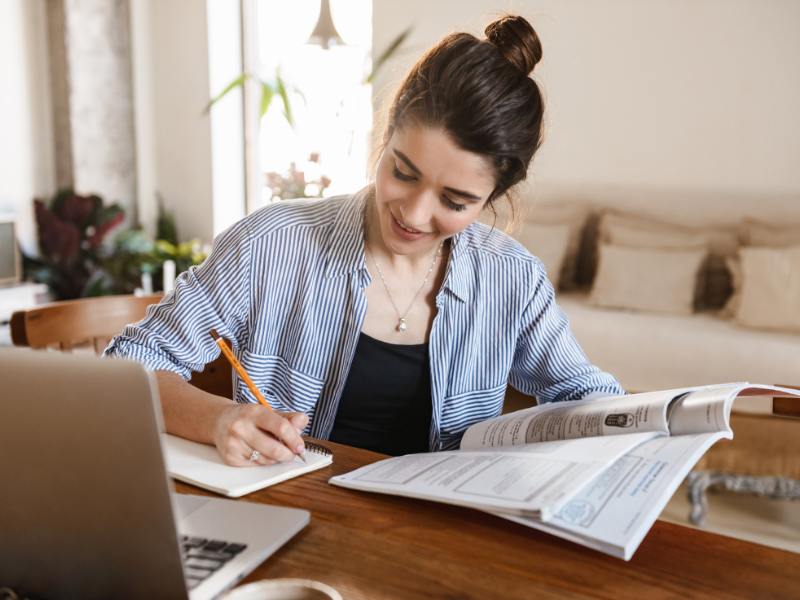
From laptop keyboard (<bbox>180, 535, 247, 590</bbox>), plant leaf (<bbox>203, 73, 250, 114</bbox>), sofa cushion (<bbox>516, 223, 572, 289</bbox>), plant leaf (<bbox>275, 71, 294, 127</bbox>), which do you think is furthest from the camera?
plant leaf (<bbox>203, 73, 250, 114</bbox>)

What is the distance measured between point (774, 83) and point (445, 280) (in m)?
3.07

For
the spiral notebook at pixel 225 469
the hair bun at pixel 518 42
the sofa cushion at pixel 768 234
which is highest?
the hair bun at pixel 518 42

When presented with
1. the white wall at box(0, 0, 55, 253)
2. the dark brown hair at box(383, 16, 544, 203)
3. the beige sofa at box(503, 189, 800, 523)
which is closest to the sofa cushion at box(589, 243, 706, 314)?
the beige sofa at box(503, 189, 800, 523)

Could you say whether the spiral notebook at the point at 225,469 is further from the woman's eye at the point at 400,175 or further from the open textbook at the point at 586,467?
the woman's eye at the point at 400,175

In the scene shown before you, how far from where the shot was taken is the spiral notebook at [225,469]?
0.86 meters

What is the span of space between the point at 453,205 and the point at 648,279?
9.20ft

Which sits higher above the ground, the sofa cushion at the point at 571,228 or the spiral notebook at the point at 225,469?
the spiral notebook at the point at 225,469

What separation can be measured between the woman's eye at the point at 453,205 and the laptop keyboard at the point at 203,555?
2.08ft

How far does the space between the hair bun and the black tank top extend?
0.48 meters

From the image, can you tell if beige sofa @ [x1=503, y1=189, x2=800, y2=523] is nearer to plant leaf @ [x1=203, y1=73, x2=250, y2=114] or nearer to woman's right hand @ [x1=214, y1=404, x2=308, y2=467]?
plant leaf @ [x1=203, y1=73, x2=250, y2=114]

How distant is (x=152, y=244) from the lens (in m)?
5.19

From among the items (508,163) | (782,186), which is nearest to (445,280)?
(508,163)

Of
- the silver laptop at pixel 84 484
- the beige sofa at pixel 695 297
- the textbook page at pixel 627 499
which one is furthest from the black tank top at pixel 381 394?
the beige sofa at pixel 695 297

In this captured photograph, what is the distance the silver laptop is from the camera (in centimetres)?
51
